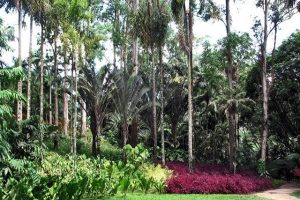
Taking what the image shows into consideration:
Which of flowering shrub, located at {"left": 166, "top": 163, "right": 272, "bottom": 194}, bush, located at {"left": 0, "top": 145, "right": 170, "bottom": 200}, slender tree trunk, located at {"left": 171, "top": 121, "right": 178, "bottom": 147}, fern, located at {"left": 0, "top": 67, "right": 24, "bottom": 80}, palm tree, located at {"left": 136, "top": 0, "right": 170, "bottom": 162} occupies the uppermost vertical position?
palm tree, located at {"left": 136, "top": 0, "right": 170, "bottom": 162}

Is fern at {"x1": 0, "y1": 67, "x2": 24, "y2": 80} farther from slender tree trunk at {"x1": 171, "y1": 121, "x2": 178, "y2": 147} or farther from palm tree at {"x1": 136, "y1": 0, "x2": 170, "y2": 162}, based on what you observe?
slender tree trunk at {"x1": 171, "y1": 121, "x2": 178, "y2": 147}

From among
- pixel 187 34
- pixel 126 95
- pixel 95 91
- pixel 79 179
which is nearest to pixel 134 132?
pixel 126 95

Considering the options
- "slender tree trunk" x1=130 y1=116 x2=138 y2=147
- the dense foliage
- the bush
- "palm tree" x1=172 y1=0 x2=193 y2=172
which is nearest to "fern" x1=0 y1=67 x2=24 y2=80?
the dense foliage

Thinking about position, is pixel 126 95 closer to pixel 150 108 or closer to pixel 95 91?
pixel 95 91

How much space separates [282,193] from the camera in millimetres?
15141

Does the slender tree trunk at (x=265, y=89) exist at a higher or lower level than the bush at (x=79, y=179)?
higher

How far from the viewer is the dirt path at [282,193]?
14.1 metres

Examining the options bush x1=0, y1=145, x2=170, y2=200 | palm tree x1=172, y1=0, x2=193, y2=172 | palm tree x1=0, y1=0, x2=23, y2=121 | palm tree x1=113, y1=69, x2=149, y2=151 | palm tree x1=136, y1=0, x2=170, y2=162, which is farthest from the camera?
palm tree x1=0, y1=0, x2=23, y2=121

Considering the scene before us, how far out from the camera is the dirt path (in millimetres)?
14130

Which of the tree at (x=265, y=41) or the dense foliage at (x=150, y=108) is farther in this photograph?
the tree at (x=265, y=41)

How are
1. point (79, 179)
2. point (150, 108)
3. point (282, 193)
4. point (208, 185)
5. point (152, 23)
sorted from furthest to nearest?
point (150, 108), point (152, 23), point (282, 193), point (208, 185), point (79, 179)

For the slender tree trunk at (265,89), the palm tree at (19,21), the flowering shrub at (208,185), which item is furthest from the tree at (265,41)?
the palm tree at (19,21)

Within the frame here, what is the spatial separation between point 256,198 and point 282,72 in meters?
10.8

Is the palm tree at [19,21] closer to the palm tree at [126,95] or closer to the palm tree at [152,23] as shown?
the palm tree at [126,95]
